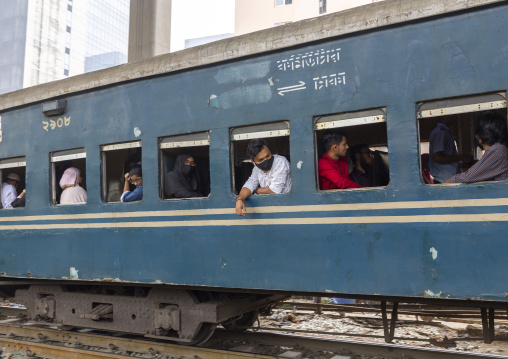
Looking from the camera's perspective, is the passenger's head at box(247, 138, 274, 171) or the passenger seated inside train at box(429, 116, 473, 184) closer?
the passenger seated inside train at box(429, 116, 473, 184)

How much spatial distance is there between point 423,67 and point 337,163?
1.20m

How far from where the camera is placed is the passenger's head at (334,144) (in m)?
4.60

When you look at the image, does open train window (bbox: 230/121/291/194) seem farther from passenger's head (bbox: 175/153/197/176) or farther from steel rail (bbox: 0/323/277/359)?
steel rail (bbox: 0/323/277/359)

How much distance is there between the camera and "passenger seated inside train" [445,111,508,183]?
12.1 feet

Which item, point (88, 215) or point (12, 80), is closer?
point (88, 215)

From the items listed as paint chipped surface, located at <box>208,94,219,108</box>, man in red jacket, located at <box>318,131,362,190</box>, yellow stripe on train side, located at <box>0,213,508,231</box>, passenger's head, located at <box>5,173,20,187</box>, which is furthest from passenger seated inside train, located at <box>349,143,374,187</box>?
passenger's head, located at <box>5,173,20,187</box>

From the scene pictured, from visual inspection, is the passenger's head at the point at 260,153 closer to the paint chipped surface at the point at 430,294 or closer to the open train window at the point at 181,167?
the open train window at the point at 181,167

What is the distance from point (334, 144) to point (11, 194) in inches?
195

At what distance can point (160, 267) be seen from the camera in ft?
17.1

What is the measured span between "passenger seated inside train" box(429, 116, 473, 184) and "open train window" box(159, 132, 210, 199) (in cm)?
234

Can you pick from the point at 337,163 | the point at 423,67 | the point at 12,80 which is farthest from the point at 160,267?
the point at 12,80

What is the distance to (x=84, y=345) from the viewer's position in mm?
6102

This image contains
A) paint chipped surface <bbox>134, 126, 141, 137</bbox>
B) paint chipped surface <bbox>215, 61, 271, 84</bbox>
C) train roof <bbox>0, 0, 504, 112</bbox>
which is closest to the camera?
train roof <bbox>0, 0, 504, 112</bbox>

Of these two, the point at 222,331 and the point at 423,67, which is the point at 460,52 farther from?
the point at 222,331
